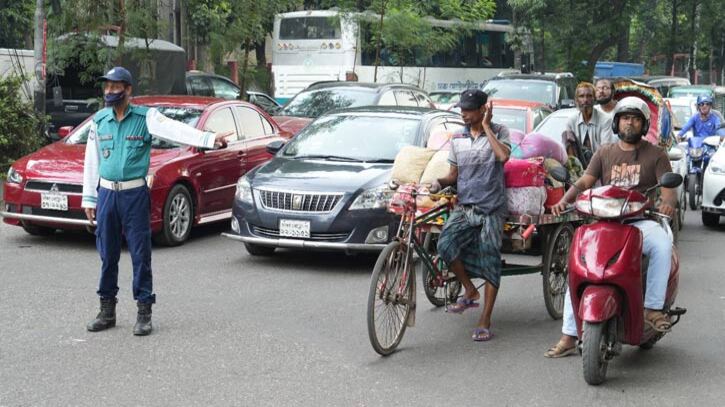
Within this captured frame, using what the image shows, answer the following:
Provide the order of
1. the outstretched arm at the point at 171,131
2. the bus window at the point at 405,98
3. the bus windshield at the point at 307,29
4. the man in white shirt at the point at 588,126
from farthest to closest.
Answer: the bus windshield at the point at 307,29 → the bus window at the point at 405,98 → the man in white shirt at the point at 588,126 → the outstretched arm at the point at 171,131

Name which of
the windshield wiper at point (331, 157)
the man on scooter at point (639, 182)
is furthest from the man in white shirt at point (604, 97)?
the man on scooter at point (639, 182)

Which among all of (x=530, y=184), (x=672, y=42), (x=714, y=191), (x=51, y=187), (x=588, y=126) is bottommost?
(x=714, y=191)

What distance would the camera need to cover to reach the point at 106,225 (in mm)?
7410

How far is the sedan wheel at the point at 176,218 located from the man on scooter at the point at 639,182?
17.8ft

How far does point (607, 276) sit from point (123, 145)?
3465 millimetres

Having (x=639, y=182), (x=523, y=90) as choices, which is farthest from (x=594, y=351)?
(x=523, y=90)

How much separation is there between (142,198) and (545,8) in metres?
31.4

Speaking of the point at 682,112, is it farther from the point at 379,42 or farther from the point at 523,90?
the point at 379,42

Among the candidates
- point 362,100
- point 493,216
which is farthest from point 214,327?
point 362,100

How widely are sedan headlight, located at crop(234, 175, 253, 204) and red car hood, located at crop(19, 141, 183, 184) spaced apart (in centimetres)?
112

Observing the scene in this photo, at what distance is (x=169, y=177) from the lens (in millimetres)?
11234

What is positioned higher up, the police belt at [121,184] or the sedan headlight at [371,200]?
the police belt at [121,184]

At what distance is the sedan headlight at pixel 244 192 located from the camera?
1038cm

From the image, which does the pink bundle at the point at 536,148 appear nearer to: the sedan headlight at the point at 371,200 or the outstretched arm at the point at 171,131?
the sedan headlight at the point at 371,200
